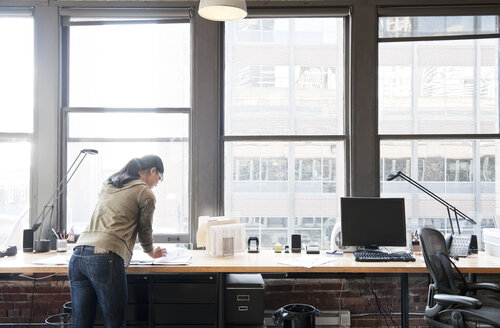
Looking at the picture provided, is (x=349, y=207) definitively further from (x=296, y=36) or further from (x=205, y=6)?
(x=205, y=6)

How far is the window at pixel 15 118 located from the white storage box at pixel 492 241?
384 cm

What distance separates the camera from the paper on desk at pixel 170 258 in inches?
125

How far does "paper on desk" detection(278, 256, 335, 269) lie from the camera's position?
3.17 metres

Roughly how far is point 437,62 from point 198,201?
94.4 inches

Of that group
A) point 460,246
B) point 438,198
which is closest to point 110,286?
point 460,246

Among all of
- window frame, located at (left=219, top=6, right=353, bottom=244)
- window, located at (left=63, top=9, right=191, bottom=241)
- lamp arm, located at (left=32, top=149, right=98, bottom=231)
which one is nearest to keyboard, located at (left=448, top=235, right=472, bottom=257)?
window frame, located at (left=219, top=6, right=353, bottom=244)

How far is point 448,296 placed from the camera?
2.73m

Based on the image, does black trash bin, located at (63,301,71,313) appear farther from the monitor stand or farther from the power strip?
the monitor stand

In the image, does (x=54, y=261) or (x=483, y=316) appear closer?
(x=483, y=316)

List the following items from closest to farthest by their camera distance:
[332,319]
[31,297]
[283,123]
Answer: [332,319] → [31,297] → [283,123]

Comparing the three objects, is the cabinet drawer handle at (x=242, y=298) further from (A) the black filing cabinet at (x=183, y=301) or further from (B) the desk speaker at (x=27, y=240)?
(B) the desk speaker at (x=27, y=240)

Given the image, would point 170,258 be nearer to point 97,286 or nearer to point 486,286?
point 97,286

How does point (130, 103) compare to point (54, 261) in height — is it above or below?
above

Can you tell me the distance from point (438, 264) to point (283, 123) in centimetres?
172
